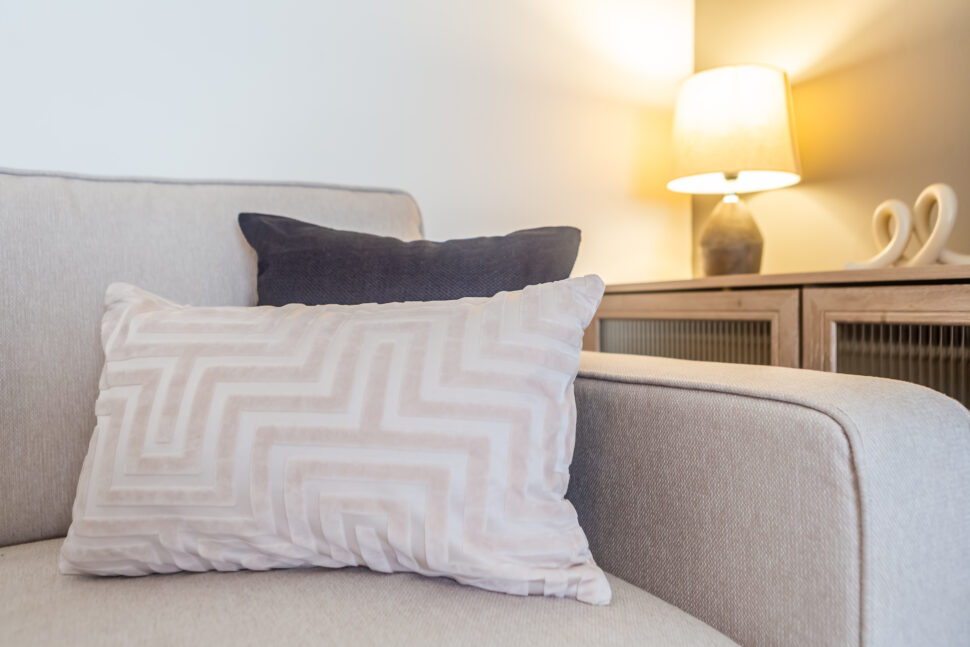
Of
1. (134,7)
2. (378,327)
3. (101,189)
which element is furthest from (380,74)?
(378,327)

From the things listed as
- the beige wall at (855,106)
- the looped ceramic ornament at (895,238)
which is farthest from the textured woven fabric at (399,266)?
the beige wall at (855,106)

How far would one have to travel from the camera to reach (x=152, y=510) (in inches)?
24.3

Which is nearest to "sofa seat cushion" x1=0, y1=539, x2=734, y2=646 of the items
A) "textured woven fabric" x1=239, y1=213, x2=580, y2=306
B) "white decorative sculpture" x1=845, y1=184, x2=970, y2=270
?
"textured woven fabric" x1=239, y1=213, x2=580, y2=306

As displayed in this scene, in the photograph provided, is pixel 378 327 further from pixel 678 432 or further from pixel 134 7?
pixel 134 7

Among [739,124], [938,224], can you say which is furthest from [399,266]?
[739,124]

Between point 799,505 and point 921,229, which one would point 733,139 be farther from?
point 799,505

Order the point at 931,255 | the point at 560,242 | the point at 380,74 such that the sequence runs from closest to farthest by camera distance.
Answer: the point at 560,242
the point at 931,255
the point at 380,74

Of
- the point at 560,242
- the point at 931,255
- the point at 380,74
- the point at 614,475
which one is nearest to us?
the point at 614,475

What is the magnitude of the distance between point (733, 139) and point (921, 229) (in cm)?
46

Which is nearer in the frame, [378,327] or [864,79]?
[378,327]

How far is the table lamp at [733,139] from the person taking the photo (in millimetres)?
1581

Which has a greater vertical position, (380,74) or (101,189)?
(380,74)

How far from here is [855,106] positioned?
5.45ft

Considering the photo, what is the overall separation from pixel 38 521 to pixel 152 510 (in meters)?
0.27
